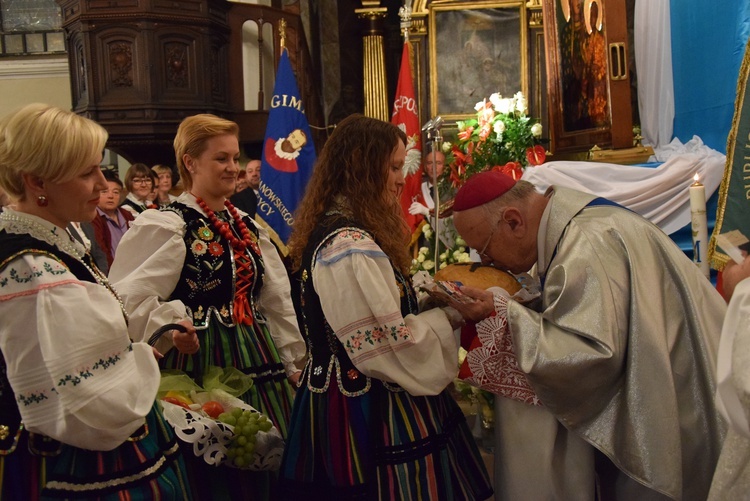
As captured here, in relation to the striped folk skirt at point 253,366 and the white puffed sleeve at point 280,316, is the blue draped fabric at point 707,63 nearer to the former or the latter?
the white puffed sleeve at point 280,316

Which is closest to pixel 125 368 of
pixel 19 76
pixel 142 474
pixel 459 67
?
pixel 142 474

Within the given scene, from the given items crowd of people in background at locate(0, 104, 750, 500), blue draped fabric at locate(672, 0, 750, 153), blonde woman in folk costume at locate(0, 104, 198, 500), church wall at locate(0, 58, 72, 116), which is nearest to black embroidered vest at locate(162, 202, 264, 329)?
crowd of people in background at locate(0, 104, 750, 500)

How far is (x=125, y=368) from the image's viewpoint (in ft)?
6.42

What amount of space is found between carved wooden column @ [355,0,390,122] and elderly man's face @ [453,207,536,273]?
307 inches

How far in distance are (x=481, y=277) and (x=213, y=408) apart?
1.03 metres

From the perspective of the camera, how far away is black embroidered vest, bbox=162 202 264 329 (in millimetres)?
3076

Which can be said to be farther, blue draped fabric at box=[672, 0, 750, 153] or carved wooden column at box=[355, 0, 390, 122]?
carved wooden column at box=[355, 0, 390, 122]

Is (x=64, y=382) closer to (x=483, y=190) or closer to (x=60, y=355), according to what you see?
(x=60, y=355)

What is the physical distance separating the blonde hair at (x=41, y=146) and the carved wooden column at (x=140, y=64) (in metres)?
6.40

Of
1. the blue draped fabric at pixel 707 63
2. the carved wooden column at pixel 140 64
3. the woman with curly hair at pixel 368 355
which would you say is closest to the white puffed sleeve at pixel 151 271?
the woman with curly hair at pixel 368 355

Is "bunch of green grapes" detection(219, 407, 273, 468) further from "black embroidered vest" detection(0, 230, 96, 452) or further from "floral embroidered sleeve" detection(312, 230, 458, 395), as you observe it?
"black embroidered vest" detection(0, 230, 96, 452)

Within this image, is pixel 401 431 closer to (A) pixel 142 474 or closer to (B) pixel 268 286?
(A) pixel 142 474

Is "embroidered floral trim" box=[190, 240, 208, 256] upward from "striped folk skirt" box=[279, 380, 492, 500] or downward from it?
upward

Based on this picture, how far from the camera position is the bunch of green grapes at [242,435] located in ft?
8.44
